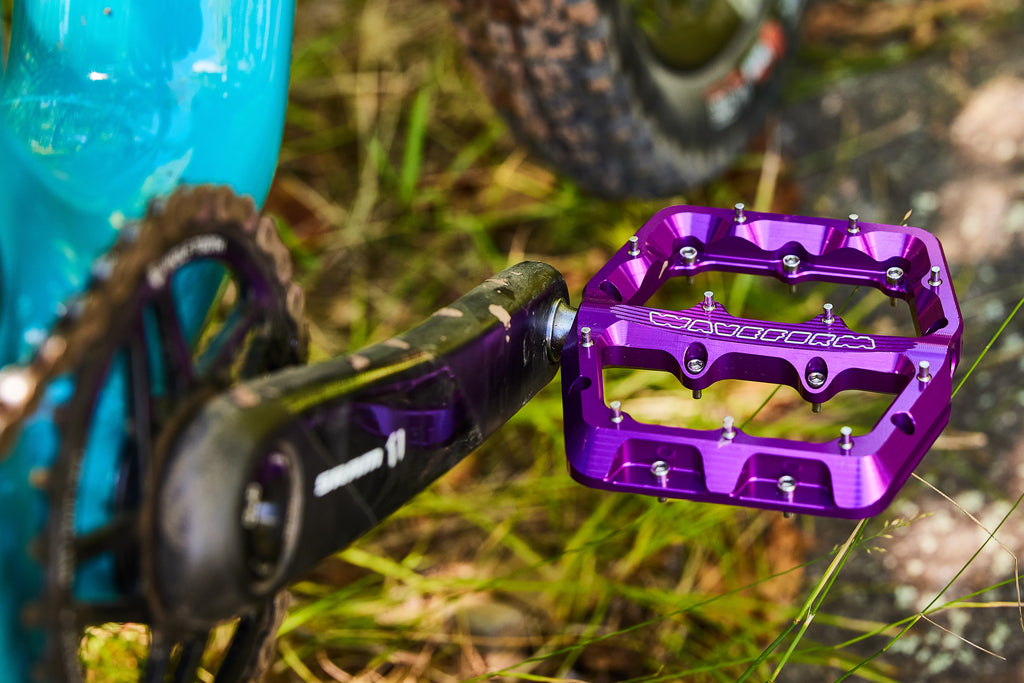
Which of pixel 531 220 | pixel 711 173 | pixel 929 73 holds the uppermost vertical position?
pixel 929 73

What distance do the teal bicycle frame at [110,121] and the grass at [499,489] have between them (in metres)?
0.41

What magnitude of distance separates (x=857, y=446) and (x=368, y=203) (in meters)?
1.11

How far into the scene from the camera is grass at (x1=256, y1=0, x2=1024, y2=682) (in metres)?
1.01

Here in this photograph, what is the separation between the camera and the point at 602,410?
0.66 m

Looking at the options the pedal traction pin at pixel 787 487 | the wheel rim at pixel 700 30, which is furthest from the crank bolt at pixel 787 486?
the wheel rim at pixel 700 30

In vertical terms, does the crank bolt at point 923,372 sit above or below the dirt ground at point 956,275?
above

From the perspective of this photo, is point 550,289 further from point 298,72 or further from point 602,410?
point 298,72

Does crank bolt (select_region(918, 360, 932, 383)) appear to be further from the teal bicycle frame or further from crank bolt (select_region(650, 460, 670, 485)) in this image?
the teal bicycle frame

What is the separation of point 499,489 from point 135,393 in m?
0.71

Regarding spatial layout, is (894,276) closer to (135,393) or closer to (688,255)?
(688,255)

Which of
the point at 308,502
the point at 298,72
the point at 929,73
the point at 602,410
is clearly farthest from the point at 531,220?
the point at 308,502

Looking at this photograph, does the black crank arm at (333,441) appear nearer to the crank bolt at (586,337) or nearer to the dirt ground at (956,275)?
the crank bolt at (586,337)

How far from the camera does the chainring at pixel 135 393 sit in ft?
1.57

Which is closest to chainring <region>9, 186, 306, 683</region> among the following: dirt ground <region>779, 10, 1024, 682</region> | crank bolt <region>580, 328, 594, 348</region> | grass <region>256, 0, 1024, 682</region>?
crank bolt <region>580, 328, 594, 348</region>
